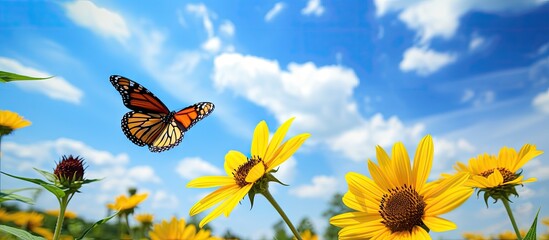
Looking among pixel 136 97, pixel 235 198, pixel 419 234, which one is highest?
pixel 136 97

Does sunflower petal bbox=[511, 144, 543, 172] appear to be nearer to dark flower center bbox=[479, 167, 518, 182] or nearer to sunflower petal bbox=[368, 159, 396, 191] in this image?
dark flower center bbox=[479, 167, 518, 182]

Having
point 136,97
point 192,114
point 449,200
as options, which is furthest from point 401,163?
point 136,97

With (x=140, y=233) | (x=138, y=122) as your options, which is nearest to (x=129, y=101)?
(x=138, y=122)

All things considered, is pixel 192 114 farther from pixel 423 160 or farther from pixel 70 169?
pixel 423 160

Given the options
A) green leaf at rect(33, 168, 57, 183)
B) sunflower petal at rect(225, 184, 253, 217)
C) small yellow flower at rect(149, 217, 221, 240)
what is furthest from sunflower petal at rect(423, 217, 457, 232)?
small yellow flower at rect(149, 217, 221, 240)

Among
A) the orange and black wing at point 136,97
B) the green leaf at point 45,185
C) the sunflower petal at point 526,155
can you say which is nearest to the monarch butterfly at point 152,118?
the orange and black wing at point 136,97

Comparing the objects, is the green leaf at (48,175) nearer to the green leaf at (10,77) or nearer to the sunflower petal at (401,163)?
the green leaf at (10,77)

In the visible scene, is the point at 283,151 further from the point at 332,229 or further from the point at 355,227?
the point at 332,229
